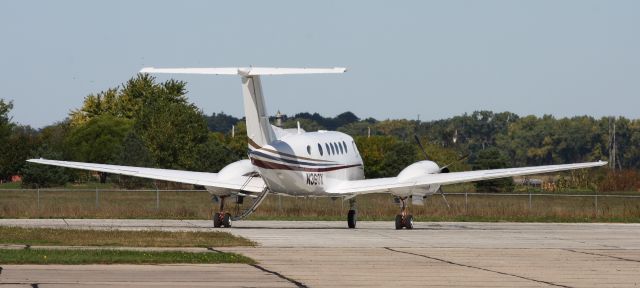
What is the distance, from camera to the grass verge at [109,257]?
2330 centimetres

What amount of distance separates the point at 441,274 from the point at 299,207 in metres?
34.3

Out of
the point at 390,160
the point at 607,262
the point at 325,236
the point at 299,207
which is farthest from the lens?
the point at 390,160

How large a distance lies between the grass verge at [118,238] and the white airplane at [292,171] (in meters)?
5.47

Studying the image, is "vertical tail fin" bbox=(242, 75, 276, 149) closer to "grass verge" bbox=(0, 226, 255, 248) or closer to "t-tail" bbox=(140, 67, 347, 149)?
"t-tail" bbox=(140, 67, 347, 149)

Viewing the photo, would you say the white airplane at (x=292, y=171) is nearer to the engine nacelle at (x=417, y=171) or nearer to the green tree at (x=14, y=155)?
the engine nacelle at (x=417, y=171)

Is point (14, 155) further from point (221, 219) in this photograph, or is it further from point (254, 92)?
point (254, 92)

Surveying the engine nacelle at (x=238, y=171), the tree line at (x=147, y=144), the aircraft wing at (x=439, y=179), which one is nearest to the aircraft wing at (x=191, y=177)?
the engine nacelle at (x=238, y=171)

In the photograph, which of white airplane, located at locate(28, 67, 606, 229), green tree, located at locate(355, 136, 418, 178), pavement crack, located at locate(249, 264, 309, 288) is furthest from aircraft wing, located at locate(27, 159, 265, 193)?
green tree, located at locate(355, 136, 418, 178)

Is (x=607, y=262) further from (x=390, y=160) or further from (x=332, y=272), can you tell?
(x=390, y=160)

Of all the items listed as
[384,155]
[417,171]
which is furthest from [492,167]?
[417,171]

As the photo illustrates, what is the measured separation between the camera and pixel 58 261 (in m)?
23.2

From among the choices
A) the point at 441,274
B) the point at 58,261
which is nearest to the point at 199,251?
the point at 58,261

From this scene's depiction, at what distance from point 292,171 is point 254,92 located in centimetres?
275

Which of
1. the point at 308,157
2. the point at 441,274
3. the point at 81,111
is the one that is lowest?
the point at 441,274
